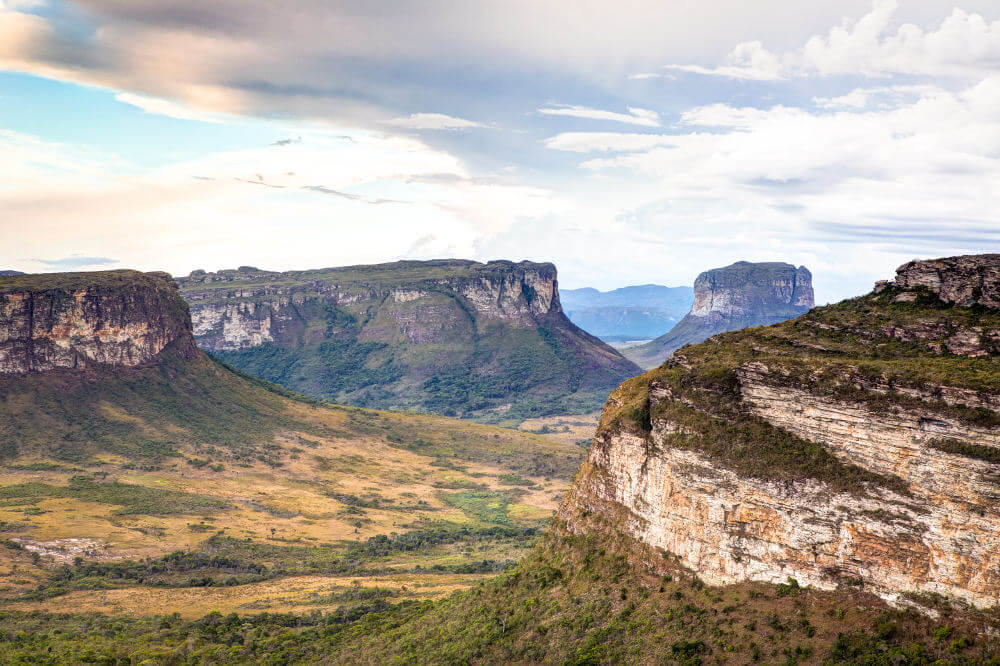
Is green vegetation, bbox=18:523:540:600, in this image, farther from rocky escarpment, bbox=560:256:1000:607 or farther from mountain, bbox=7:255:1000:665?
rocky escarpment, bbox=560:256:1000:607

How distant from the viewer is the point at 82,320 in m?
171

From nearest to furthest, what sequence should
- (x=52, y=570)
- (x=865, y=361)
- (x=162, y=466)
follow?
(x=865, y=361)
(x=52, y=570)
(x=162, y=466)

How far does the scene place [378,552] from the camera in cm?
12044

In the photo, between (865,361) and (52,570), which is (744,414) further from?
(52,570)

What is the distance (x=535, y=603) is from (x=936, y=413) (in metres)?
34.4

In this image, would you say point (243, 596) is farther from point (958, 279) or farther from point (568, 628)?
point (958, 279)

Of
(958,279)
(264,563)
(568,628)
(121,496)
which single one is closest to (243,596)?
(264,563)

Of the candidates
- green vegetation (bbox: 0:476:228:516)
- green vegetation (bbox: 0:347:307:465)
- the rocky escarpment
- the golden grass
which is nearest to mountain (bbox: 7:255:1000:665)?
the rocky escarpment

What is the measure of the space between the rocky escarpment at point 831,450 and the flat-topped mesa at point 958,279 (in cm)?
13

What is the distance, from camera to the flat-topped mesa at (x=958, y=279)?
172ft

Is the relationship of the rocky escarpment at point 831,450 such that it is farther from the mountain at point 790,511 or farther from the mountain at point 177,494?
the mountain at point 177,494

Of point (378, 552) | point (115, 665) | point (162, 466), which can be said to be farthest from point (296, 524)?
point (115, 665)

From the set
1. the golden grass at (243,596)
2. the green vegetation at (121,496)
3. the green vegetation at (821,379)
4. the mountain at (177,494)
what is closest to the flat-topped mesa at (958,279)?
the green vegetation at (821,379)

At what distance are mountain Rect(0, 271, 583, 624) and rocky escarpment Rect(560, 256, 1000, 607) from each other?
1883 inches
